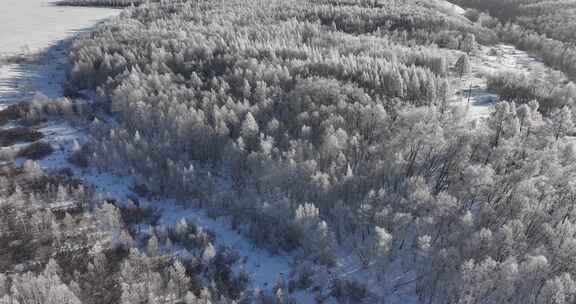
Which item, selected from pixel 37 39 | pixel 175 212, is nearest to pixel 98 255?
pixel 175 212

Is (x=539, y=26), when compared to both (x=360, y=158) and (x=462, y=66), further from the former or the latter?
(x=360, y=158)

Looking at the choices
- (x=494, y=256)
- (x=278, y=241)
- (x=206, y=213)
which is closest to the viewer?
(x=494, y=256)

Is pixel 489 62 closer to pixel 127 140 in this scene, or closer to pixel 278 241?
pixel 278 241

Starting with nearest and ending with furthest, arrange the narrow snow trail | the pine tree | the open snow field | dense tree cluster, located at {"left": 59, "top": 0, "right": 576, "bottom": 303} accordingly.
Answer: dense tree cluster, located at {"left": 59, "top": 0, "right": 576, "bottom": 303}
the narrow snow trail
the pine tree
the open snow field

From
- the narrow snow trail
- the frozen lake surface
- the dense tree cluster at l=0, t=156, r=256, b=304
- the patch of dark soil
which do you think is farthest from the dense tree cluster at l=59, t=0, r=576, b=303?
the frozen lake surface

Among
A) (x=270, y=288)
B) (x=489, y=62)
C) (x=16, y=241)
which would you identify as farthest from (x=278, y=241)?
(x=489, y=62)

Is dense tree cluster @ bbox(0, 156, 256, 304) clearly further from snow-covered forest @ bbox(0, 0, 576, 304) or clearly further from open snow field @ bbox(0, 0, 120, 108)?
open snow field @ bbox(0, 0, 120, 108)
